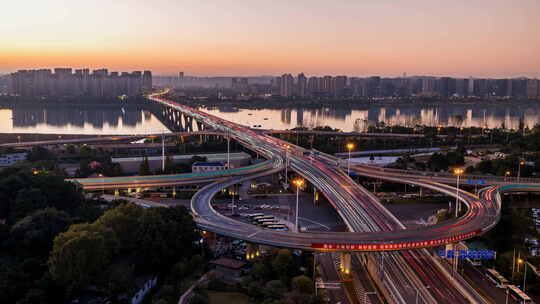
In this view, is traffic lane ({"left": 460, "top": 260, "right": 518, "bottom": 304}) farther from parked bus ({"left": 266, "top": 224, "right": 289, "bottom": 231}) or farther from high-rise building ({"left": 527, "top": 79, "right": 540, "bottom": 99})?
high-rise building ({"left": 527, "top": 79, "right": 540, "bottom": 99})

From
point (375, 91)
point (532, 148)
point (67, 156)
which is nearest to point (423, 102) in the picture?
point (375, 91)

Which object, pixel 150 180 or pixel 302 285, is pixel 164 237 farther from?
pixel 150 180

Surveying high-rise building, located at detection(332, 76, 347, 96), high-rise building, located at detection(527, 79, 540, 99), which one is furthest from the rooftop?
high-rise building, located at detection(527, 79, 540, 99)

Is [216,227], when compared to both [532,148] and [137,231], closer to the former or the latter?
[137,231]

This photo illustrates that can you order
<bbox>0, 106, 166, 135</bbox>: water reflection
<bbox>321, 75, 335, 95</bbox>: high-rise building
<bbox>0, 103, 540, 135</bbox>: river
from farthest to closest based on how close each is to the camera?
<bbox>321, 75, 335, 95</bbox>: high-rise building, <bbox>0, 103, 540, 135</bbox>: river, <bbox>0, 106, 166, 135</bbox>: water reflection

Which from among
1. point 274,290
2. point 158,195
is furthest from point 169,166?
point 274,290
